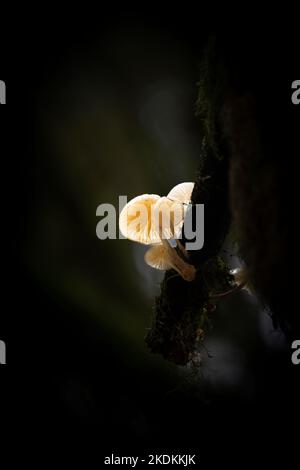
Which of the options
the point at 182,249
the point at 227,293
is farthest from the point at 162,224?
the point at 227,293

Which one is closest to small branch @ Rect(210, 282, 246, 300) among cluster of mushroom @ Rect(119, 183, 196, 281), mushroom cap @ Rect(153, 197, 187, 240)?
cluster of mushroom @ Rect(119, 183, 196, 281)

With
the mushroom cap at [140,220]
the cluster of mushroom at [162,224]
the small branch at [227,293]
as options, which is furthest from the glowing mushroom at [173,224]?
the small branch at [227,293]

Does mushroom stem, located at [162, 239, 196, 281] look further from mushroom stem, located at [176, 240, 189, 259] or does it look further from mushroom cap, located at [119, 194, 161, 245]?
mushroom cap, located at [119, 194, 161, 245]

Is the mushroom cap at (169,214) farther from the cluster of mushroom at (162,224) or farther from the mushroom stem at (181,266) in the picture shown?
the mushroom stem at (181,266)

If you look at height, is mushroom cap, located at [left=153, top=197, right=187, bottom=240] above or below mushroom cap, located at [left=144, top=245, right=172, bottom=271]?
above

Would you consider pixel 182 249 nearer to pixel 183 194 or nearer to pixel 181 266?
pixel 181 266

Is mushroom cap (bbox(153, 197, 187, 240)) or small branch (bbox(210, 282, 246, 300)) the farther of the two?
small branch (bbox(210, 282, 246, 300))
